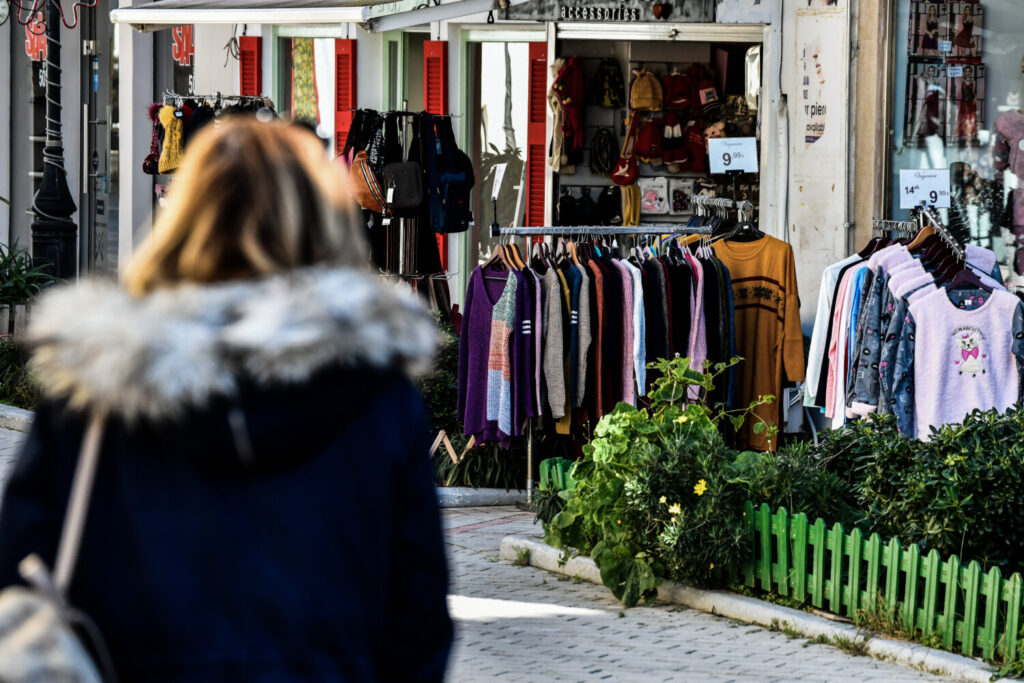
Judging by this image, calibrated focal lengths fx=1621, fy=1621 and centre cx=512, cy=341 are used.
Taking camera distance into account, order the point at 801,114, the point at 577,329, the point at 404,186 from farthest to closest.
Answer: the point at 404,186 → the point at 801,114 → the point at 577,329

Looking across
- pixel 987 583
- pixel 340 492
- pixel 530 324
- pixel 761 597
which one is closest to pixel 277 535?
pixel 340 492

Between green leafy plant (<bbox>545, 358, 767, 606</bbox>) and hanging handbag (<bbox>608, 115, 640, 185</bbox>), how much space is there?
19.0 ft

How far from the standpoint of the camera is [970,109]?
974 centimetres

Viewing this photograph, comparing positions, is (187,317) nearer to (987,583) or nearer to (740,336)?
(987,583)

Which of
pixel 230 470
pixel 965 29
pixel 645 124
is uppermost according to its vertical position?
pixel 965 29

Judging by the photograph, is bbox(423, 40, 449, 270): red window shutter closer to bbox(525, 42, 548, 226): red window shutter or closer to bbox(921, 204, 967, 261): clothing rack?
bbox(525, 42, 548, 226): red window shutter

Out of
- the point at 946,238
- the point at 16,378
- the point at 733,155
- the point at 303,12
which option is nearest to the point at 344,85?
the point at 16,378

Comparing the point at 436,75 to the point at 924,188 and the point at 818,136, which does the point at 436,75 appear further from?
the point at 924,188

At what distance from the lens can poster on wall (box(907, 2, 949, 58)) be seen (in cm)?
975

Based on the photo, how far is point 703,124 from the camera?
13266mm

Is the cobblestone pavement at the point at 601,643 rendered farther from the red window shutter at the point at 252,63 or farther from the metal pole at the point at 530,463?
the red window shutter at the point at 252,63

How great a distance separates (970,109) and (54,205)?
8556 mm

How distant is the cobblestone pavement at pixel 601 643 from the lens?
6.16m

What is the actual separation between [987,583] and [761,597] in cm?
126
